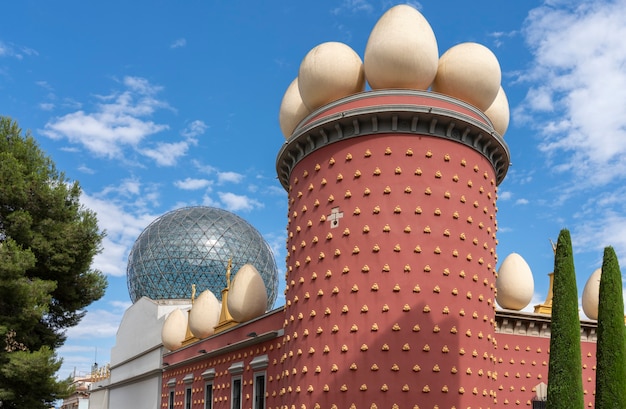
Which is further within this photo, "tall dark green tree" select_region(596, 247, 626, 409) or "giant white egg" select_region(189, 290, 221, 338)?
"giant white egg" select_region(189, 290, 221, 338)

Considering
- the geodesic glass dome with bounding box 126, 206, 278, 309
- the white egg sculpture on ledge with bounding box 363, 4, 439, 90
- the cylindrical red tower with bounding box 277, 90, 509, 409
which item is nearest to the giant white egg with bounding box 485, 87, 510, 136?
the cylindrical red tower with bounding box 277, 90, 509, 409

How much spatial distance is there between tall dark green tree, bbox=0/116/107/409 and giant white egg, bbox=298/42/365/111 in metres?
10.1

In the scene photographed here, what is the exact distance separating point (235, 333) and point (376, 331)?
10705 mm

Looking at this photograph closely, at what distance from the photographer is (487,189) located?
17.8m

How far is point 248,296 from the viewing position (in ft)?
80.2

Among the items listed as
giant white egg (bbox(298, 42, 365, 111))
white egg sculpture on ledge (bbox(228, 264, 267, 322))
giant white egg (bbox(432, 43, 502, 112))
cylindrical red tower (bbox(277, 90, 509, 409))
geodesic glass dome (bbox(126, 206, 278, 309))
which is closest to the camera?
cylindrical red tower (bbox(277, 90, 509, 409))

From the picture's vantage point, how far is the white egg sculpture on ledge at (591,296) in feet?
78.4

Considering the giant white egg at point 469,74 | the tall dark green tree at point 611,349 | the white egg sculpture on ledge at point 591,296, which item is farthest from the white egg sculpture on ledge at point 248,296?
the tall dark green tree at point 611,349

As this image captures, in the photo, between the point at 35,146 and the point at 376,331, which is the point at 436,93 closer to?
the point at 376,331

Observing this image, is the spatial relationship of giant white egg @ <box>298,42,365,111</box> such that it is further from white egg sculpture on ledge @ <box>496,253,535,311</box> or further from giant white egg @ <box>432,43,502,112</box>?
white egg sculpture on ledge @ <box>496,253,535,311</box>

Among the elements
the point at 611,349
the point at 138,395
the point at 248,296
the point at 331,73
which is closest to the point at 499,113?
the point at 331,73

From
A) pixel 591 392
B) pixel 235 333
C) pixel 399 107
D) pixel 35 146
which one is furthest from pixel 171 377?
pixel 399 107

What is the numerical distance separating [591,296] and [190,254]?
2571 centimetres

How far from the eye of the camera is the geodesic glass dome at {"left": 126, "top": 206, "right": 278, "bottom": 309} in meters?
41.9
